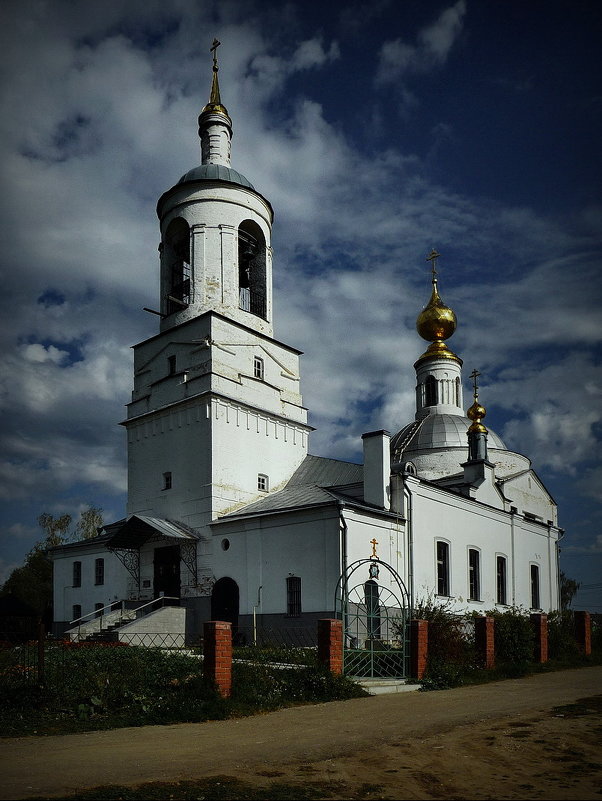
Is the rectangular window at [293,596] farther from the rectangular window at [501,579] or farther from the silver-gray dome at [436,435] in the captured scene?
the silver-gray dome at [436,435]

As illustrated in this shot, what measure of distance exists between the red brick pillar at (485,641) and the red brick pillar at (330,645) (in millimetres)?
5429

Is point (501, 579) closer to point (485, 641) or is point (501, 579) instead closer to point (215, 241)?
point (485, 641)

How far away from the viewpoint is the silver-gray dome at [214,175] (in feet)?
92.0

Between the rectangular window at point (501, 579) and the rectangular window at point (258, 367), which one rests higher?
the rectangular window at point (258, 367)

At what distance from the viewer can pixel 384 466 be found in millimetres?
23141

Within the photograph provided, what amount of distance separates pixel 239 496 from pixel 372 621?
26.6 feet

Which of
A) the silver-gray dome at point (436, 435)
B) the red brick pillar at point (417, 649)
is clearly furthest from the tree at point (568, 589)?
the red brick pillar at point (417, 649)

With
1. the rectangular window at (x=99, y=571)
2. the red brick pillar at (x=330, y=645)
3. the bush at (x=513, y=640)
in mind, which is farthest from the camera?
the rectangular window at (x=99, y=571)

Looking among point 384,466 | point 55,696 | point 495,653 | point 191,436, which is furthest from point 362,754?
point 191,436

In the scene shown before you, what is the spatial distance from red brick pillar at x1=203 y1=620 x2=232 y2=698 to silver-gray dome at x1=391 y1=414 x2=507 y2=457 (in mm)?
24014

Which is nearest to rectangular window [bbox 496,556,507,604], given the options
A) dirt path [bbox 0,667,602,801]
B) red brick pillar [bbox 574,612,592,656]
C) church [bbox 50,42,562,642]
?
church [bbox 50,42,562,642]

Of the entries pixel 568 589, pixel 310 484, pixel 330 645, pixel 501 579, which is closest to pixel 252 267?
pixel 310 484

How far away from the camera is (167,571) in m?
24.9

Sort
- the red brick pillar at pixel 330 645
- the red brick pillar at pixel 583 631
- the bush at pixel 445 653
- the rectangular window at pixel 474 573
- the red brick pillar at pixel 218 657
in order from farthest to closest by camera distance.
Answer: the rectangular window at pixel 474 573
the red brick pillar at pixel 583 631
the bush at pixel 445 653
the red brick pillar at pixel 330 645
the red brick pillar at pixel 218 657
